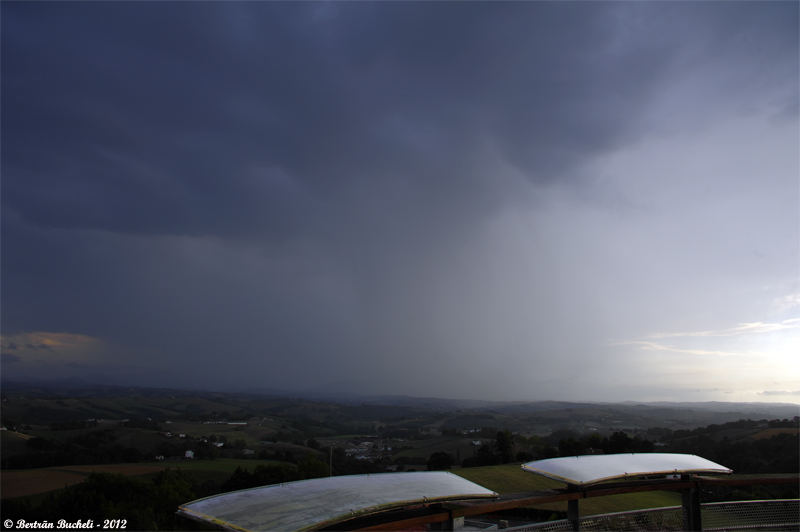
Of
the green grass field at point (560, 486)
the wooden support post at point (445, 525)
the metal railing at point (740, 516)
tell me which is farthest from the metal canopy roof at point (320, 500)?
the green grass field at point (560, 486)

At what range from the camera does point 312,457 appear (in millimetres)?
45625

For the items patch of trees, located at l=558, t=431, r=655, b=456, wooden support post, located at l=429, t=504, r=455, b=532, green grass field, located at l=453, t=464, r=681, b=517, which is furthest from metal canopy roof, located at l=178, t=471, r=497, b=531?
patch of trees, located at l=558, t=431, r=655, b=456

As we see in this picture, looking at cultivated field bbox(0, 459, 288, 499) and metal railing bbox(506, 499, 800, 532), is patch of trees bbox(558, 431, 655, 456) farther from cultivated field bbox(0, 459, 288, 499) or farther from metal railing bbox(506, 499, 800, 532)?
metal railing bbox(506, 499, 800, 532)

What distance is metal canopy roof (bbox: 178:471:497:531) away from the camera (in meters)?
5.75

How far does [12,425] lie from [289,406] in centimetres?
8937

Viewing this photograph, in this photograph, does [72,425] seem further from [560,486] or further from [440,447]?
[560,486]

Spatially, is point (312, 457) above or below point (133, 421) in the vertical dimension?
above

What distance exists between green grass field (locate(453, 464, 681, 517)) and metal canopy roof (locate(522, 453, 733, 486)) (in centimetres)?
1597

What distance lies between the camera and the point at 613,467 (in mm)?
9531

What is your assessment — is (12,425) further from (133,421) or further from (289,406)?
(289,406)

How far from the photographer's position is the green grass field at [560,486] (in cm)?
2981

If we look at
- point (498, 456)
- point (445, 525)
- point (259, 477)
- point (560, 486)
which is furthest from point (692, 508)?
point (498, 456)

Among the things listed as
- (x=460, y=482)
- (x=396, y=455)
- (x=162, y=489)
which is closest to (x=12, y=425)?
(x=396, y=455)

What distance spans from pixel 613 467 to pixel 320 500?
6.86m
